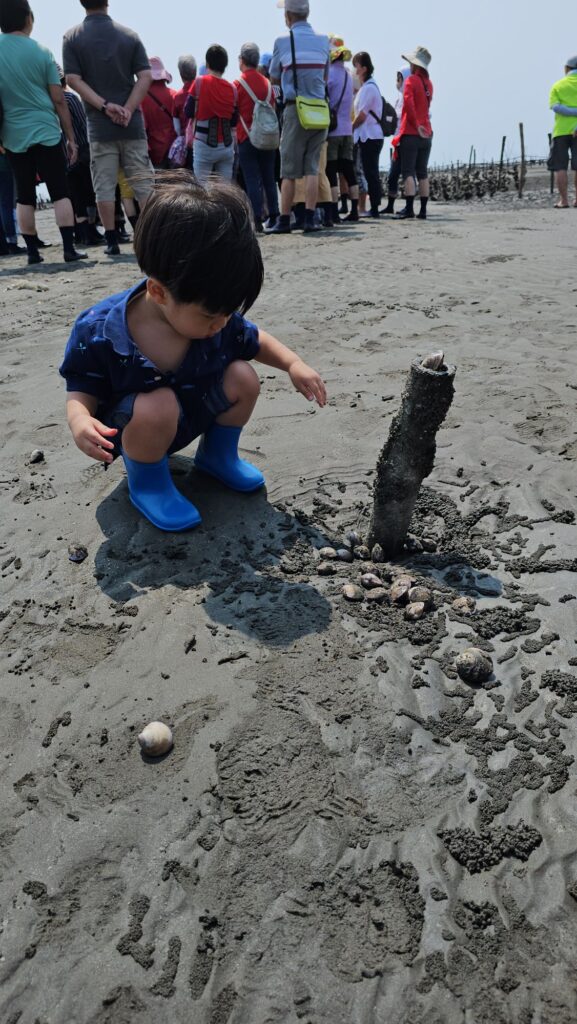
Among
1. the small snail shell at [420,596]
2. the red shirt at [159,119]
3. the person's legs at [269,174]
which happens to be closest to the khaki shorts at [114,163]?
the red shirt at [159,119]

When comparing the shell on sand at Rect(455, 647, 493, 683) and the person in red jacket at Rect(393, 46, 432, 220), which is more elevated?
the person in red jacket at Rect(393, 46, 432, 220)

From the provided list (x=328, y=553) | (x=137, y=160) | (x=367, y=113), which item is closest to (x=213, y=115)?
(x=137, y=160)

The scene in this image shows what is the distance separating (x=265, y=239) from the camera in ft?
29.4

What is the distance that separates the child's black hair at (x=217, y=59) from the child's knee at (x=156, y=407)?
6.83 m

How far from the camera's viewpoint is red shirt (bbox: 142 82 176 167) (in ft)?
28.8

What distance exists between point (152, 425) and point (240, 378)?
1.43 ft

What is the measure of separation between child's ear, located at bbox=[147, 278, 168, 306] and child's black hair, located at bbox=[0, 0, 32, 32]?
5932 mm

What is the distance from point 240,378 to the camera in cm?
287

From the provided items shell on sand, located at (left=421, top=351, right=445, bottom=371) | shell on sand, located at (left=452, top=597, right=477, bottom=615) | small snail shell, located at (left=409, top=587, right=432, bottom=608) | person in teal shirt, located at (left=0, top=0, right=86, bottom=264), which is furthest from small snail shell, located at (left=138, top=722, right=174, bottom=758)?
person in teal shirt, located at (left=0, top=0, right=86, bottom=264)

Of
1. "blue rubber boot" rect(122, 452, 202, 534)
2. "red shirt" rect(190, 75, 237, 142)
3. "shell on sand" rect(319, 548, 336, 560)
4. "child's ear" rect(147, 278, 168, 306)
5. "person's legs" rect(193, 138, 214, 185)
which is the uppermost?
"red shirt" rect(190, 75, 237, 142)

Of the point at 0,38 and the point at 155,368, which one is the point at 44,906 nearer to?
the point at 155,368

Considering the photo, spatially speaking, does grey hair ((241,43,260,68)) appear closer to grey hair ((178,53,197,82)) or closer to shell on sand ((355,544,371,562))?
grey hair ((178,53,197,82))

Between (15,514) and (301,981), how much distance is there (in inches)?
89.0

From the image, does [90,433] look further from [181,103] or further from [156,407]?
[181,103]
